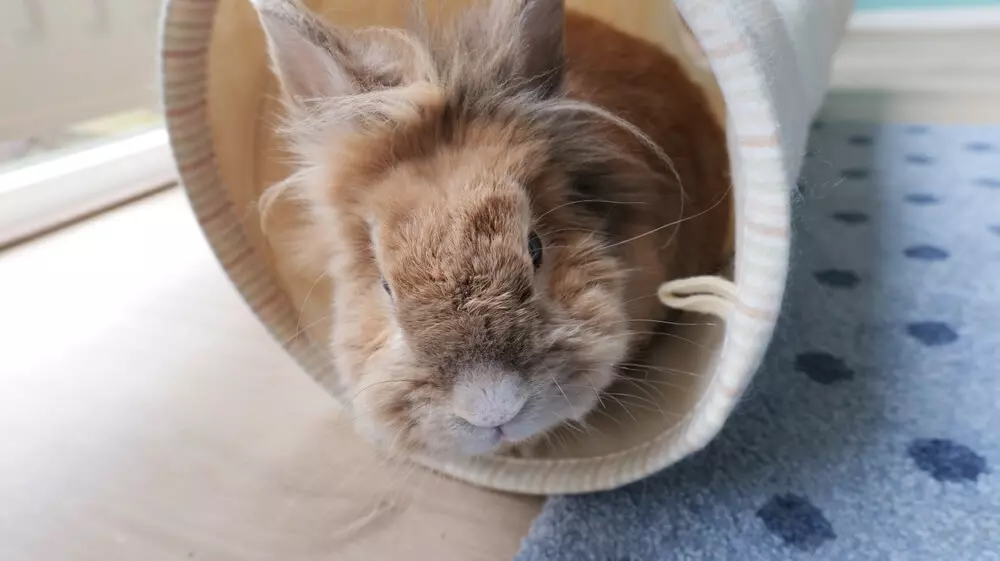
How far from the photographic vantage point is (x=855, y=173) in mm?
1938

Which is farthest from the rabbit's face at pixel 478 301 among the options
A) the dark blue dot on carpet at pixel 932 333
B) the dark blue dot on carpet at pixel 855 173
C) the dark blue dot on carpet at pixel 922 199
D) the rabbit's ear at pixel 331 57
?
the dark blue dot on carpet at pixel 855 173

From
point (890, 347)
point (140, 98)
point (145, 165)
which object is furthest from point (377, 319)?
point (145, 165)

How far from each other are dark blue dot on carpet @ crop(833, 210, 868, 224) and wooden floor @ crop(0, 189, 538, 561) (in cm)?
104

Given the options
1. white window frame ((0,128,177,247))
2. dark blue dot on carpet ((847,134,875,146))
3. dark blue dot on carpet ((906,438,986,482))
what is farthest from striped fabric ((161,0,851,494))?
white window frame ((0,128,177,247))

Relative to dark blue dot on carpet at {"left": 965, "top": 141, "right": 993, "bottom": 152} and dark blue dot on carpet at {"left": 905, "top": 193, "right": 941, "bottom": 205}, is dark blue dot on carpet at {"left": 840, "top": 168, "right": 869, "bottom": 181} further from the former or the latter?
dark blue dot on carpet at {"left": 965, "top": 141, "right": 993, "bottom": 152}

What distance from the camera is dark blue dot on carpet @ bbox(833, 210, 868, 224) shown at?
1653 mm

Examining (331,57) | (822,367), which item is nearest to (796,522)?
(822,367)

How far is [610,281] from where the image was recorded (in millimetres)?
896

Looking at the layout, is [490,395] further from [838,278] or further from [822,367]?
[838,278]

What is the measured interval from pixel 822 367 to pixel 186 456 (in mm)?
959

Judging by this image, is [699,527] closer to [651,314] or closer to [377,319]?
[651,314]

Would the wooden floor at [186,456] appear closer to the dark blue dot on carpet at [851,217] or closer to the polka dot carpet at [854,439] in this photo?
the polka dot carpet at [854,439]

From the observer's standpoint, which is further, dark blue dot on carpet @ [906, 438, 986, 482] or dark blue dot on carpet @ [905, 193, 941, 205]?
dark blue dot on carpet @ [905, 193, 941, 205]

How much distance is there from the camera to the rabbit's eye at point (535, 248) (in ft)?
2.77
